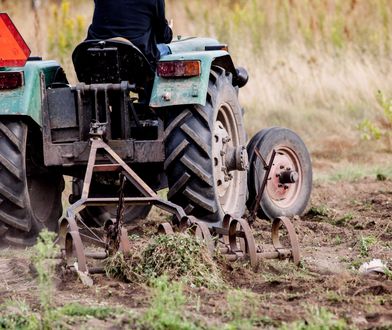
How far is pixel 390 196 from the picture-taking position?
1094 cm

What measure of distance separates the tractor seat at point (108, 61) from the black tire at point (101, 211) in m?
1.12

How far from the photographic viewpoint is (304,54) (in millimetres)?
17453

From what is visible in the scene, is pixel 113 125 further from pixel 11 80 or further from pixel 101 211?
pixel 101 211

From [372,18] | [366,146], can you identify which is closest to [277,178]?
[366,146]

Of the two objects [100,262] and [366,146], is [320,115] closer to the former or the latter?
[366,146]

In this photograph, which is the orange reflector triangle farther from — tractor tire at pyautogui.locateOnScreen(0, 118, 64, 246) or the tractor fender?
the tractor fender

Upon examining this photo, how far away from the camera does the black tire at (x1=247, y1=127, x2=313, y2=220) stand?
966 centimetres

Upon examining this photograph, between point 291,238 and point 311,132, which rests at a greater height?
point 291,238

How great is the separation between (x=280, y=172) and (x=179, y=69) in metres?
1.95

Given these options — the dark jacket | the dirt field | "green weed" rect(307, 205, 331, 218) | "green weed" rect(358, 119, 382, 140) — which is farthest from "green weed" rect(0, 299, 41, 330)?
"green weed" rect(358, 119, 382, 140)

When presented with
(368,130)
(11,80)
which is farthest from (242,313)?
(368,130)

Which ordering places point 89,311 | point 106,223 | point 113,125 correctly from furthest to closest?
point 113,125 < point 106,223 < point 89,311

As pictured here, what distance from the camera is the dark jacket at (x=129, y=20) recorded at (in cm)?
858

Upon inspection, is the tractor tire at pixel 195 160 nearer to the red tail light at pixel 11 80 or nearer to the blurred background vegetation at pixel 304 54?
the red tail light at pixel 11 80
